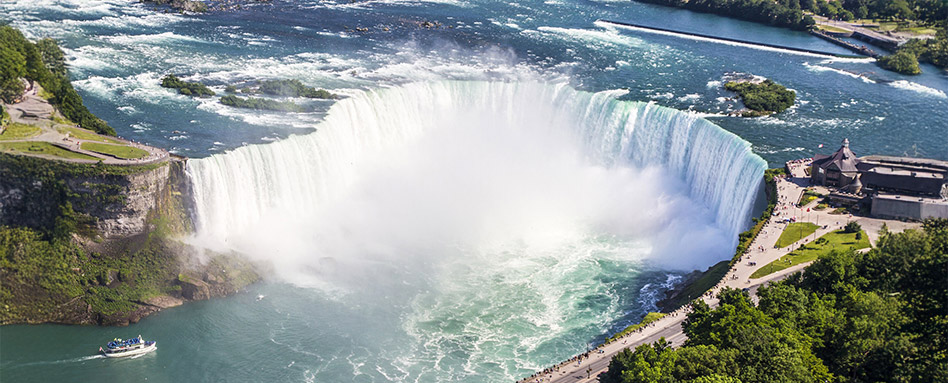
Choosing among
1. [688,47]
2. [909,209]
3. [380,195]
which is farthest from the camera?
[688,47]

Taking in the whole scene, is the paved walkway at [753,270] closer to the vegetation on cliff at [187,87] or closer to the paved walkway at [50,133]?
the paved walkway at [50,133]

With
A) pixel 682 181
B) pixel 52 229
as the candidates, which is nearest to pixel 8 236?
pixel 52 229

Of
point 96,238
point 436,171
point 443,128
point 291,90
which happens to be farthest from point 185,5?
point 96,238

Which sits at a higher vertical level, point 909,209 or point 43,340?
point 909,209

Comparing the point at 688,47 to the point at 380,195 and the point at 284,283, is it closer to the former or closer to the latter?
the point at 380,195

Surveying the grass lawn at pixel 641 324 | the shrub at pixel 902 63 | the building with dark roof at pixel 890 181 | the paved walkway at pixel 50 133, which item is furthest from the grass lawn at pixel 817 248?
the shrub at pixel 902 63

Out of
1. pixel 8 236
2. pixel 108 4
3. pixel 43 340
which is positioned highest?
pixel 108 4
